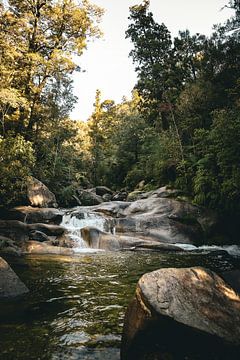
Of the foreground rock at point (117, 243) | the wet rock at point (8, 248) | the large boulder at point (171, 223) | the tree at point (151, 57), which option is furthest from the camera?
the tree at point (151, 57)

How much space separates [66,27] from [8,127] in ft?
27.7

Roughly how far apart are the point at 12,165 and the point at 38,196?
531cm

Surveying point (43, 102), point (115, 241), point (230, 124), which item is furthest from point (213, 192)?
point (43, 102)

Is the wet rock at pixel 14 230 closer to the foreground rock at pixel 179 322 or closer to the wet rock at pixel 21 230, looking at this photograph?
the wet rock at pixel 21 230

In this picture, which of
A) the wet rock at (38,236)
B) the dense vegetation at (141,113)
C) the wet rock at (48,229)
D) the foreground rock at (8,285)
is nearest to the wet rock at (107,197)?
the dense vegetation at (141,113)

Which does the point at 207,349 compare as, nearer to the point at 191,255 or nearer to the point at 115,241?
the point at 191,255

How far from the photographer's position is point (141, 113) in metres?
31.5

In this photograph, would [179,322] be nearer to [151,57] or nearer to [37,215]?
[37,215]

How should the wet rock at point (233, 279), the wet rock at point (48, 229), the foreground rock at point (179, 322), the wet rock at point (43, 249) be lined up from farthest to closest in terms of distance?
the wet rock at point (48, 229) < the wet rock at point (43, 249) < the wet rock at point (233, 279) < the foreground rock at point (179, 322)

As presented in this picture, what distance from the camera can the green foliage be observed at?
14.4m

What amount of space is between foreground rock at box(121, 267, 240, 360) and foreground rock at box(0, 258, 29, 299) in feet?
11.3

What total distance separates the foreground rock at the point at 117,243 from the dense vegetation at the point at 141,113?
422 centimetres

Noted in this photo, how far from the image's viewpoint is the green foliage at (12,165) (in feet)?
47.2

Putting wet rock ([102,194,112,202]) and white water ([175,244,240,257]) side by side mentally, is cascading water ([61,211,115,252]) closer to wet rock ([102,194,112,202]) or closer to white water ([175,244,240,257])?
white water ([175,244,240,257])
